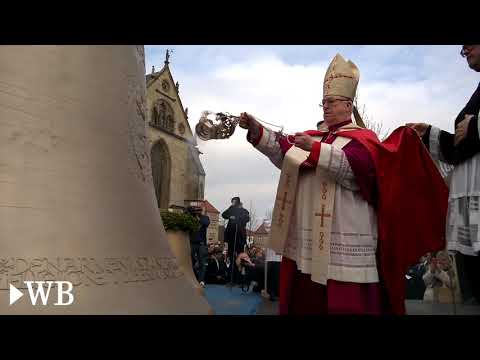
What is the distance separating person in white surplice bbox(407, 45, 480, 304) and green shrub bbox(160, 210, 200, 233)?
12.8 feet

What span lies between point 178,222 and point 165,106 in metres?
23.8

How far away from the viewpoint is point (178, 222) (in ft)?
18.0

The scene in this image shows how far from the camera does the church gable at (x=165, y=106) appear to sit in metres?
27.3

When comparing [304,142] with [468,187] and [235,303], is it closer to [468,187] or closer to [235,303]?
[468,187]

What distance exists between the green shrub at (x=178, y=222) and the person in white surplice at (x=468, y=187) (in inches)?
153

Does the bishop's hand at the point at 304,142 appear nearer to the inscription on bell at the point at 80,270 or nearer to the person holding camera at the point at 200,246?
the inscription on bell at the point at 80,270

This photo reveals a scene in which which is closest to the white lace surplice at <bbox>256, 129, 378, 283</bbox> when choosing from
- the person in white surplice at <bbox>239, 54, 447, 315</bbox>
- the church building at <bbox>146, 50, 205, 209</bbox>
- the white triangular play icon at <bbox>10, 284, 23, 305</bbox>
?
the person in white surplice at <bbox>239, 54, 447, 315</bbox>

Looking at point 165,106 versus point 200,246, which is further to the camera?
point 165,106

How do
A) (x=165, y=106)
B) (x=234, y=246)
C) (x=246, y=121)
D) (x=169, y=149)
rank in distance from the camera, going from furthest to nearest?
(x=169, y=149)
(x=165, y=106)
(x=234, y=246)
(x=246, y=121)

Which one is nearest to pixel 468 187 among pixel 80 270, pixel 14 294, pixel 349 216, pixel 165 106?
pixel 349 216

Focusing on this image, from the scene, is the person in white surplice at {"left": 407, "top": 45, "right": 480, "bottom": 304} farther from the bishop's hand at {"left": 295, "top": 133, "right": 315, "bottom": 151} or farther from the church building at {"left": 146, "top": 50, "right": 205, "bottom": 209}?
the church building at {"left": 146, "top": 50, "right": 205, "bottom": 209}

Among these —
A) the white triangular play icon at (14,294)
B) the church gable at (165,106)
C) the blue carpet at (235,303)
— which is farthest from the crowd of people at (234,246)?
the church gable at (165,106)
